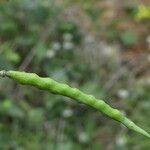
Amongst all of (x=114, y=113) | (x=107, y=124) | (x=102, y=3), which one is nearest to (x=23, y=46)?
(x=107, y=124)

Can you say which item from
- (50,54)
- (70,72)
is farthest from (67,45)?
(70,72)

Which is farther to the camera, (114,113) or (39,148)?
(39,148)

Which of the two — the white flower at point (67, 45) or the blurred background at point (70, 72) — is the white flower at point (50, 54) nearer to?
the blurred background at point (70, 72)

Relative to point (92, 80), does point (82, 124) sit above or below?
below

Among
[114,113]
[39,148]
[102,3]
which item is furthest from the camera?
[102,3]

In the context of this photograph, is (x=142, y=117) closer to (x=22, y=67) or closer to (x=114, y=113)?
(x=22, y=67)

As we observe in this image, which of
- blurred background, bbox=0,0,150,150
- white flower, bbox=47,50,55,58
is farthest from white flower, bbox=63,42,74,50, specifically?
white flower, bbox=47,50,55,58

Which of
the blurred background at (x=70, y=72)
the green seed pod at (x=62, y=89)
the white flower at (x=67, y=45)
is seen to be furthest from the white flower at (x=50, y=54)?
the green seed pod at (x=62, y=89)

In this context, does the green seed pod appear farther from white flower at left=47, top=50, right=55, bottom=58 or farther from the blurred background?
white flower at left=47, top=50, right=55, bottom=58
